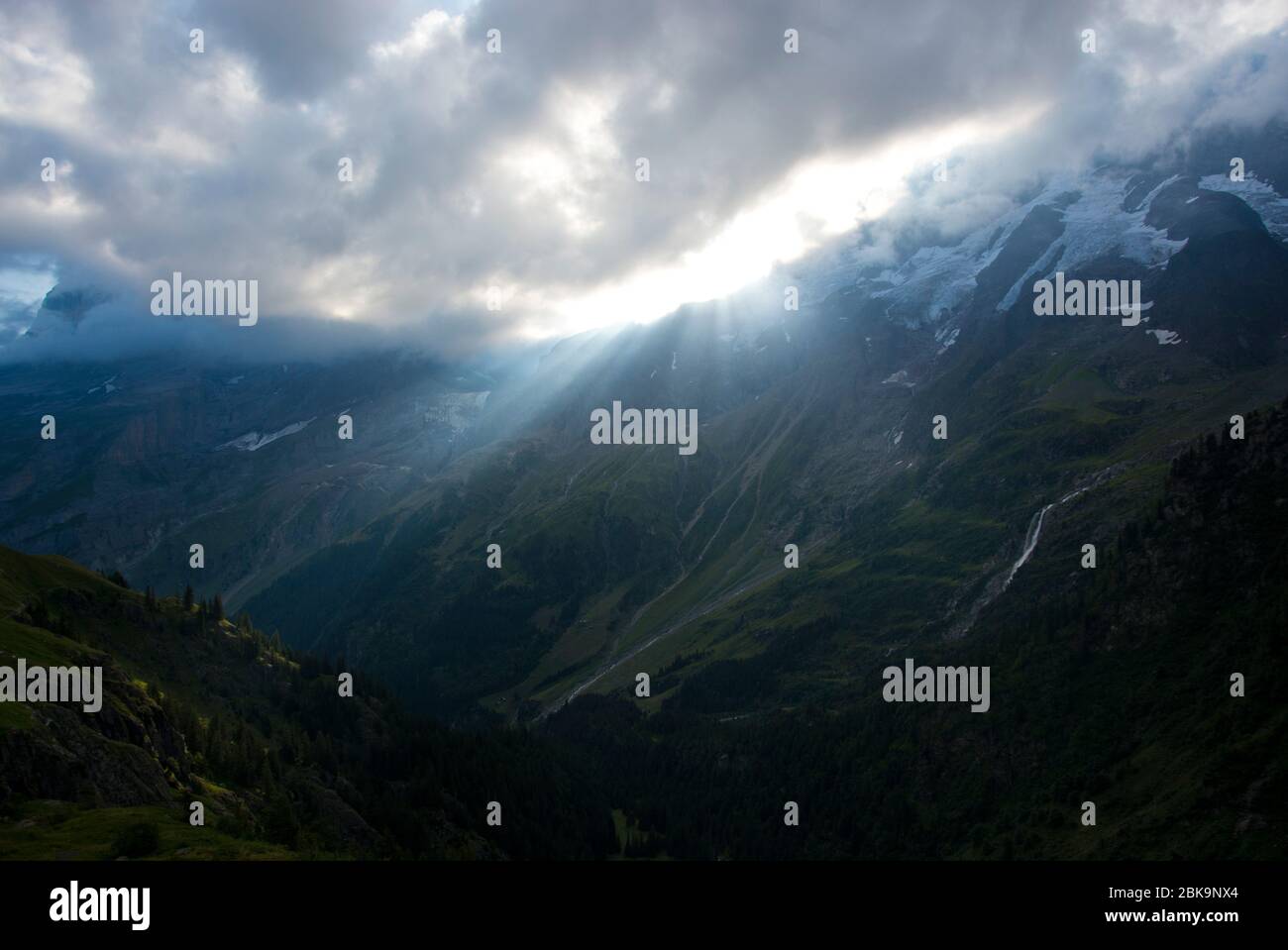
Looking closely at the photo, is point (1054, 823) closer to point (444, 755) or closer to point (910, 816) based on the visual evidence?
point (910, 816)

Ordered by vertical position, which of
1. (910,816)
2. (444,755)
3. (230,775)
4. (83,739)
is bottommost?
(910,816)

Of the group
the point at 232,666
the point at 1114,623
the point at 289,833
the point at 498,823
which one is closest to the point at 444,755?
the point at 498,823
